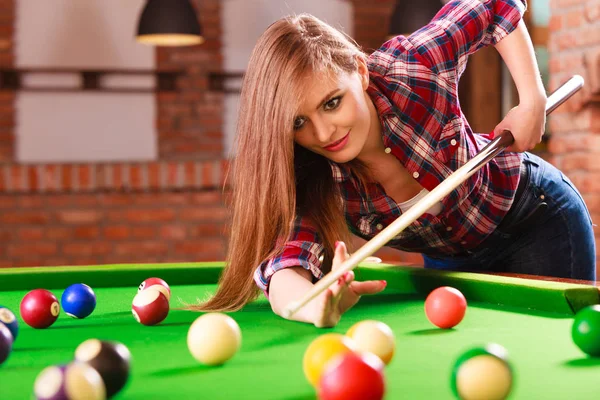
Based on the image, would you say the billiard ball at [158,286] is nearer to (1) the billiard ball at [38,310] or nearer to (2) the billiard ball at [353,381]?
(1) the billiard ball at [38,310]

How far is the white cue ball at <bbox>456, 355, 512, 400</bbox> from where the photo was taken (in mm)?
973

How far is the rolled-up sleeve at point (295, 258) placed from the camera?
1900mm

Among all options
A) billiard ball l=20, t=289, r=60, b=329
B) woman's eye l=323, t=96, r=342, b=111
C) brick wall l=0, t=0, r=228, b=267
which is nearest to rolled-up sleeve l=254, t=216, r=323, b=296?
woman's eye l=323, t=96, r=342, b=111

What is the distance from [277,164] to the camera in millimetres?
1851

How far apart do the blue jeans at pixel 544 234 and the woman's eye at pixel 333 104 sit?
2.32 feet

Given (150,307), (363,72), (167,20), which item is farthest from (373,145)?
(167,20)

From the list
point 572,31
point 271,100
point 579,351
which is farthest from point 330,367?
point 572,31

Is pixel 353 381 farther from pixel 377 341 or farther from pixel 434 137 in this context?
pixel 434 137

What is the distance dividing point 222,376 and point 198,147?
507cm

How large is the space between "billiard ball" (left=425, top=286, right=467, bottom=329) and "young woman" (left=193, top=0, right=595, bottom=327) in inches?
10.9

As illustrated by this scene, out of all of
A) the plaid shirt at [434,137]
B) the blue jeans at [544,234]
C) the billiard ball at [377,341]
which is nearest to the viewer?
the billiard ball at [377,341]

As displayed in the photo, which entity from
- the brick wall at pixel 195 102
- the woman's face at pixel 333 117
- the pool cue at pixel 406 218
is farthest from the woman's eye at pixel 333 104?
the brick wall at pixel 195 102

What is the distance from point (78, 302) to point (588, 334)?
1106 mm

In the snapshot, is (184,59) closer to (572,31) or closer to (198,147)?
(198,147)
